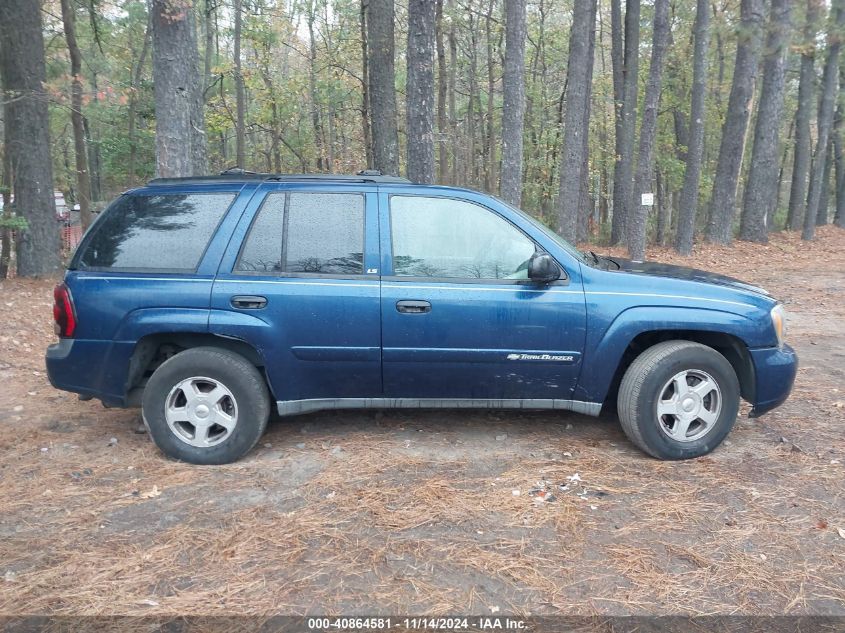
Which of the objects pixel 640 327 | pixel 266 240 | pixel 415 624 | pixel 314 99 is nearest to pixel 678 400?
pixel 640 327

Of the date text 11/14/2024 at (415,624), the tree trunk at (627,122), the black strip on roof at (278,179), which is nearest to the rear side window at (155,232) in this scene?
the black strip on roof at (278,179)

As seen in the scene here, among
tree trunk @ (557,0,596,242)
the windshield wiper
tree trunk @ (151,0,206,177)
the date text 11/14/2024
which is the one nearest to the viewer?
the date text 11/14/2024

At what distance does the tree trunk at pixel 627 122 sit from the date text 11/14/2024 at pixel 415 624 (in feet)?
54.4

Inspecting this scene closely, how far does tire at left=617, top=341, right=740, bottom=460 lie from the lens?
14.1 ft

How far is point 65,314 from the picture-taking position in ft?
14.1

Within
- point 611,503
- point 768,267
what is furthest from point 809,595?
point 768,267

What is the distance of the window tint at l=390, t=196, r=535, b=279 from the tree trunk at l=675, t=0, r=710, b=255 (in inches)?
540

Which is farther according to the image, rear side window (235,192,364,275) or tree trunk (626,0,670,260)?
tree trunk (626,0,670,260)

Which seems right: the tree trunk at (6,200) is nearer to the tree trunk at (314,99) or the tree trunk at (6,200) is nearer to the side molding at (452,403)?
the side molding at (452,403)

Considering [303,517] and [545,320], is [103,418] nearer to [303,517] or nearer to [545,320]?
[303,517]

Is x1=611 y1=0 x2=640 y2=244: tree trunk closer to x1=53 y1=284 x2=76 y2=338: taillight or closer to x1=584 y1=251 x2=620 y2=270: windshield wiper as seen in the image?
x1=584 y1=251 x2=620 y2=270: windshield wiper

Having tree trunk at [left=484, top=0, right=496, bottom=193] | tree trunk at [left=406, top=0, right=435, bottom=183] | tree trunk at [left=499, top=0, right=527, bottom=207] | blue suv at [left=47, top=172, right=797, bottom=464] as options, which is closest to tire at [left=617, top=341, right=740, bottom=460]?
blue suv at [left=47, top=172, right=797, bottom=464]

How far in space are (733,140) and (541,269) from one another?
16.4m

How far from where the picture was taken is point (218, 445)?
14.1 feet
